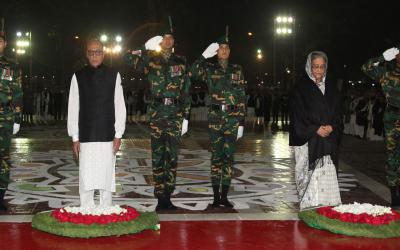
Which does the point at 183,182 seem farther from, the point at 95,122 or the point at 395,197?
the point at 95,122

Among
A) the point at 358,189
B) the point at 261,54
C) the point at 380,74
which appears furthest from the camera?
the point at 261,54

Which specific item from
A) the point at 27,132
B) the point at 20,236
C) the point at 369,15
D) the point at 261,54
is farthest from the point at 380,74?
the point at 261,54

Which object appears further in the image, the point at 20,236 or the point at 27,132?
the point at 27,132

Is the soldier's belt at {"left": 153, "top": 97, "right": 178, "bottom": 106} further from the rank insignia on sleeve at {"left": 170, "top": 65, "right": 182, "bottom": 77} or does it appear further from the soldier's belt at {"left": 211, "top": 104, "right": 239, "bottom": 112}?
the soldier's belt at {"left": 211, "top": 104, "right": 239, "bottom": 112}

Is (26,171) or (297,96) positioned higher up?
(297,96)

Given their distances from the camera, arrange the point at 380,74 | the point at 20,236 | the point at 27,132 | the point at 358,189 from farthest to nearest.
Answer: the point at 27,132, the point at 358,189, the point at 380,74, the point at 20,236

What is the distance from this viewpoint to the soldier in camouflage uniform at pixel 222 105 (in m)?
8.51

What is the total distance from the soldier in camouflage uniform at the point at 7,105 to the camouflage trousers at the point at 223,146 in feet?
8.04

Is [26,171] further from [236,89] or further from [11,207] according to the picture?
[236,89]

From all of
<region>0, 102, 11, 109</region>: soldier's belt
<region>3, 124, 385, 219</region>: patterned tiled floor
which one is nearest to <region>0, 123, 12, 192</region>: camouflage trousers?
<region>0, 102, 11, 109</region>: soldier's belt

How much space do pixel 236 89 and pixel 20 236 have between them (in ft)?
11.1

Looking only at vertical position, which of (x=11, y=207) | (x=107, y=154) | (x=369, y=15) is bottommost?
(x=11, y=207)

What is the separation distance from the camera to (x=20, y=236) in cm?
649

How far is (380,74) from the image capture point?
8945mm
